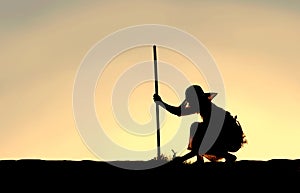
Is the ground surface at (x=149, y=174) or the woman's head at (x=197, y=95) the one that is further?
the woman's head at (x=197, y=95)

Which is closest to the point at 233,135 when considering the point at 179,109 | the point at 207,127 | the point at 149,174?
the point at 207,127

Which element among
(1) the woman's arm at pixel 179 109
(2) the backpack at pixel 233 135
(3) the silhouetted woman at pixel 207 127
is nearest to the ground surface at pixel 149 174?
(3) the silhouetted woman at pixel 207 127

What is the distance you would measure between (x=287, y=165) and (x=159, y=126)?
15.3 feet

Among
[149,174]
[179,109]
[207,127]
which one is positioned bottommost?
[149,174]

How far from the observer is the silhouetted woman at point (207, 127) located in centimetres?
1041

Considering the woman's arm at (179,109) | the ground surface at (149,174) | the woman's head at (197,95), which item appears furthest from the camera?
the woman's arm at (179,109)

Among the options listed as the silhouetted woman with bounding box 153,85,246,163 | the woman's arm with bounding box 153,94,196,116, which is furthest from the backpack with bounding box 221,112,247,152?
the woman's arm with bounding box 153,94,196,116

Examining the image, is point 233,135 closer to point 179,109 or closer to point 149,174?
point 179,109

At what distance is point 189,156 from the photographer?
10016mm

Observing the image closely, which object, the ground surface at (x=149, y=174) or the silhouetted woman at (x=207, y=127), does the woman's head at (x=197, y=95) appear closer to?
the silhouetted woman at (x=207, y=127)

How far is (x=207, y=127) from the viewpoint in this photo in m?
10.7

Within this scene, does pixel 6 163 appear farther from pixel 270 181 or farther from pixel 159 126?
pixel 159 126

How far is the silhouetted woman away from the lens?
1041cm

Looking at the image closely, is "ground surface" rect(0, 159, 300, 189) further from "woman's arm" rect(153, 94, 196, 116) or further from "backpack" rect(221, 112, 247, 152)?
"woman's arm" rect(153, 94, 196, 116)
